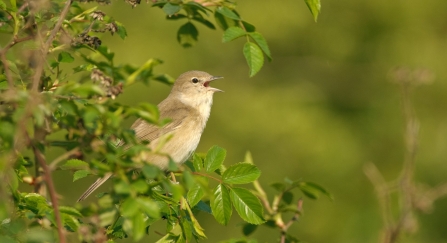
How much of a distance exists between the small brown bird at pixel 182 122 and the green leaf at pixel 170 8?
5.66ft

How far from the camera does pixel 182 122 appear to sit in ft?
17.2

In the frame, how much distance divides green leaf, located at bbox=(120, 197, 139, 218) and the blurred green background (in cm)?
992

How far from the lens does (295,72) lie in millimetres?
14438

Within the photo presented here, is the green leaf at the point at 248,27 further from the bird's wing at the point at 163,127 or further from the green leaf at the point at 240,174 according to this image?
the bird's wing at the point at 163,127

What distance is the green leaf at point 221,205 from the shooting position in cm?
289

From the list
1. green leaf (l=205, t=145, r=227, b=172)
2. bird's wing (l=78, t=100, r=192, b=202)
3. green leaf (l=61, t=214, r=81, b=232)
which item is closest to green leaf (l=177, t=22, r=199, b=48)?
green leaf (l=205, t=145, r=227, b=172)

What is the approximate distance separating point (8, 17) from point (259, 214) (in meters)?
1.32

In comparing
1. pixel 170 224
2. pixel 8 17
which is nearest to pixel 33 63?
pixel 8 17

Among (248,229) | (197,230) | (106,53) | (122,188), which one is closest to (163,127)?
(248,229)

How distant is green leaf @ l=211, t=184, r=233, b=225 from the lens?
289 centimetres

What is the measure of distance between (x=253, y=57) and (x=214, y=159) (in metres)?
0.48

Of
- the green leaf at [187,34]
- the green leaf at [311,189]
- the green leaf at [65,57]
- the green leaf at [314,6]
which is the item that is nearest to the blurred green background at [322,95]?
the green leaf at [187,34]

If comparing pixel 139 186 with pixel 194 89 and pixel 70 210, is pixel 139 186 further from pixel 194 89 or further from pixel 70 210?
pixel 194 89

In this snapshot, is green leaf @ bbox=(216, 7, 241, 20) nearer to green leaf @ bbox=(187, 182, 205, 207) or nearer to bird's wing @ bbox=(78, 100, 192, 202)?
green leaf @ bbox=(187, 182, 205, 207)
